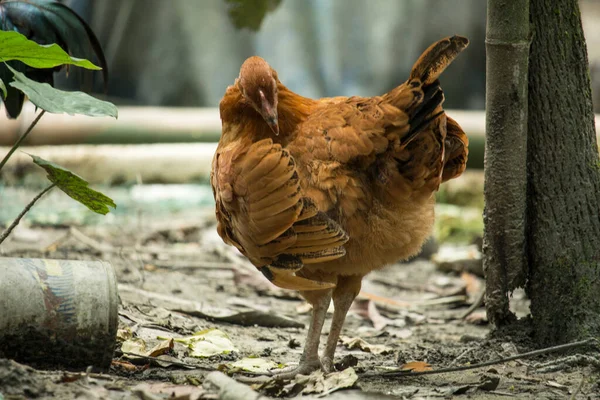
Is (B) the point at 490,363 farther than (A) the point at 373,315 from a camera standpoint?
No

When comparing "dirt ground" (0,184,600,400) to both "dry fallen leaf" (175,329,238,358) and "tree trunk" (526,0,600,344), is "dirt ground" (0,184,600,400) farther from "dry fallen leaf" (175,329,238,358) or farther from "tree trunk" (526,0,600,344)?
"tree trunk" (526,0,600,344)

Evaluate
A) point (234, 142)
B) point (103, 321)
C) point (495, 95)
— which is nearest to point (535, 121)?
point (495, 95)

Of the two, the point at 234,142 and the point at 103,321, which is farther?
the point at 234,142

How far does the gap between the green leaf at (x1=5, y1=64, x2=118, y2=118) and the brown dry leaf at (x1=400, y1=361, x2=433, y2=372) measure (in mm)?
1606

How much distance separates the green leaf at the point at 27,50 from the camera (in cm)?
250

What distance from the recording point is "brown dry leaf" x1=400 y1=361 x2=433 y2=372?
3107 mm

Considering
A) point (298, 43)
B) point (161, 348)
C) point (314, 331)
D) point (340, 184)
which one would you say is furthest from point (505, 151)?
point (298, 43)

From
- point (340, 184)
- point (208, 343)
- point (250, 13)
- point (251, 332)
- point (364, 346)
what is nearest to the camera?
point (340, 184)

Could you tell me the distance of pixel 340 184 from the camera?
292 cm

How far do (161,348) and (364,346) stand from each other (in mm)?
1134

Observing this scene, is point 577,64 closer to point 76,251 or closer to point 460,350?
point 460,350

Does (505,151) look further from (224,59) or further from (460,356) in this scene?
(224,59)

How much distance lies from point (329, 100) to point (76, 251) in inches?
104

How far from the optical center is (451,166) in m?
3.36
